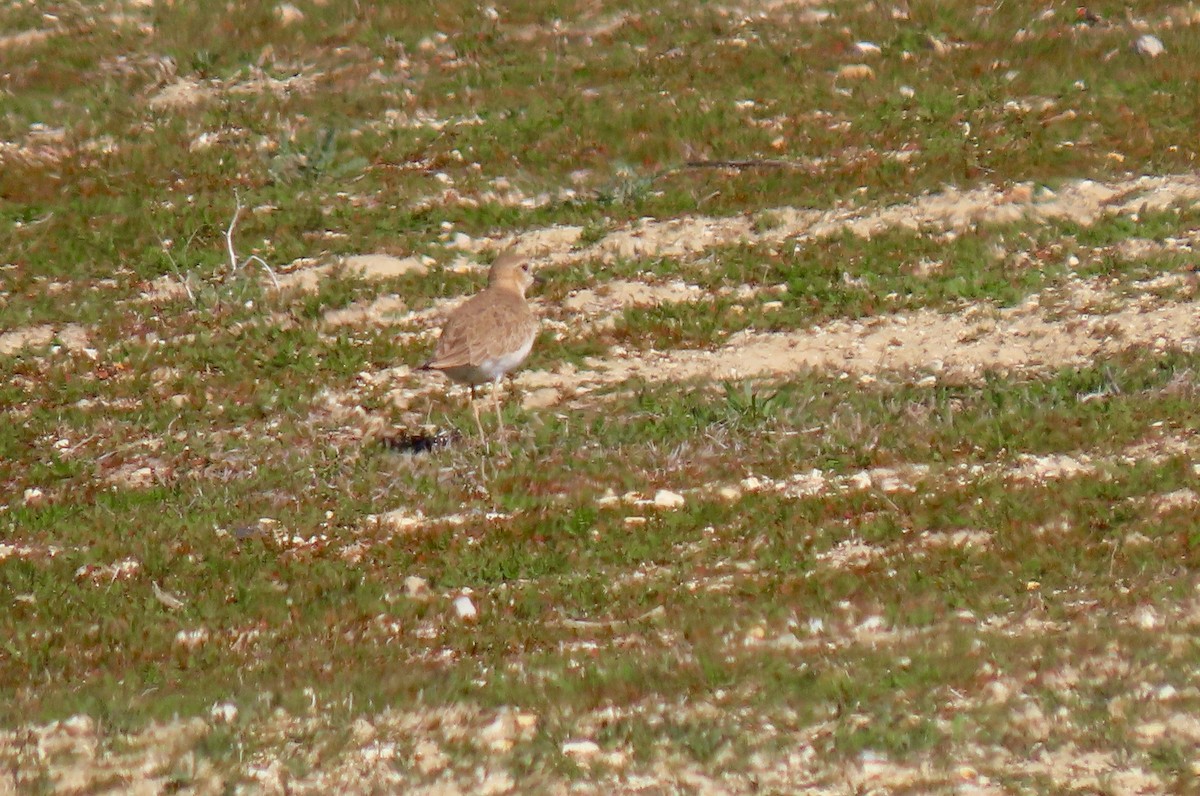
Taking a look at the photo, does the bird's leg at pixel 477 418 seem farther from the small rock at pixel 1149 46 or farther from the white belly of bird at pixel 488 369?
the small rock at pixel 1149 46

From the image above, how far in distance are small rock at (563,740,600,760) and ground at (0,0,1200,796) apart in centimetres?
2

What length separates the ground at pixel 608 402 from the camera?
8.95m

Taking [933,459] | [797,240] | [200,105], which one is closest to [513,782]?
[933,459]

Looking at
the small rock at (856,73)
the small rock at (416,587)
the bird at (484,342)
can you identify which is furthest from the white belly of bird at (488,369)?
the small rock at (856,73)

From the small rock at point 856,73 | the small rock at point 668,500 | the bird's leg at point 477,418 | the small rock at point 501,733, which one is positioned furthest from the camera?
the small rock at point 856,73

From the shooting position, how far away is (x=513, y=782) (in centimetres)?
Answer: 833

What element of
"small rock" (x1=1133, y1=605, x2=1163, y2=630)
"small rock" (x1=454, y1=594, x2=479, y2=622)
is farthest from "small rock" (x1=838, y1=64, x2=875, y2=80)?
"small rock" (x1=1133, y1=605, x2=1163, y2=630)

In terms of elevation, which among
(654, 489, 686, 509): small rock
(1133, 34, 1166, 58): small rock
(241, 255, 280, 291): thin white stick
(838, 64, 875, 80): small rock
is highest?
(1133, 34, 1166, 58): small rock

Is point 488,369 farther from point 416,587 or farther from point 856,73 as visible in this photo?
point 856,73

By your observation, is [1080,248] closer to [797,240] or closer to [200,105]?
[797,240]

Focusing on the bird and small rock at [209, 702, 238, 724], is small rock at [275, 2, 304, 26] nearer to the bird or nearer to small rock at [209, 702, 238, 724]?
the bird

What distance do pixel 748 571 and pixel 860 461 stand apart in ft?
6.51

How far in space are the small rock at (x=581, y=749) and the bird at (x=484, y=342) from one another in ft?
17.3

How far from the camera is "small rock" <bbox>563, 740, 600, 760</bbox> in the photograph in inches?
336
